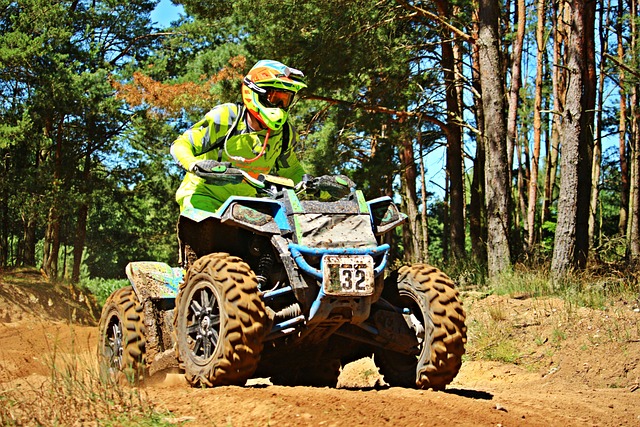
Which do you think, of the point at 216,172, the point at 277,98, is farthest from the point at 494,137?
the point at 216,172

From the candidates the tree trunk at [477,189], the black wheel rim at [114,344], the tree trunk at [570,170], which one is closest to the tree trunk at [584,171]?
the tree trunk at [570,170]

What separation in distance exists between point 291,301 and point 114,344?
2480 millimetres

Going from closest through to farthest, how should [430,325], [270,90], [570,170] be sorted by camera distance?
[430,325] → [270,90] → [570,170]

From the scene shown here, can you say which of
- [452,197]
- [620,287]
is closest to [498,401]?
[620,287]

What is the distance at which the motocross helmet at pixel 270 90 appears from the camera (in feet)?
26.7

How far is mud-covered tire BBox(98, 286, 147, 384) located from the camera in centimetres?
800

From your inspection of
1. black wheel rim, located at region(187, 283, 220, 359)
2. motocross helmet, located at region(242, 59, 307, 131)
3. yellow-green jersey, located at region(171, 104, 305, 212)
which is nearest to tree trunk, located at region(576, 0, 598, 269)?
yellow-green jersey, located at region(171, 104, 305, 212)

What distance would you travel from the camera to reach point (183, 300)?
7234mm

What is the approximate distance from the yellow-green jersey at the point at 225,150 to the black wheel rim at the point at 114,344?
139 centimetres

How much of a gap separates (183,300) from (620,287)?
26.3 feet

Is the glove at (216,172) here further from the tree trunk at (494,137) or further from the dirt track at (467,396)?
the tree trunk at (494,137)

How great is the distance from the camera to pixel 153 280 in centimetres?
820

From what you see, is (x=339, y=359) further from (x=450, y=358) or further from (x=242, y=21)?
(x=242, y=21)

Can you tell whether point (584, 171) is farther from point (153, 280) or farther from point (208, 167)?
point (208, 167)
